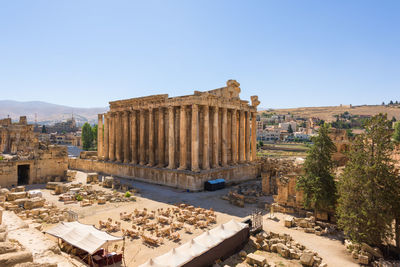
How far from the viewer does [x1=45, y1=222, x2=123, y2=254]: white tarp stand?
38.7 ft

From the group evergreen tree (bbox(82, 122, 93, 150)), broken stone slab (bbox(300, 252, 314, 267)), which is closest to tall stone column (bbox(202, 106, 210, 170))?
broken stone slab (bbox(300, 252, 314, 267))

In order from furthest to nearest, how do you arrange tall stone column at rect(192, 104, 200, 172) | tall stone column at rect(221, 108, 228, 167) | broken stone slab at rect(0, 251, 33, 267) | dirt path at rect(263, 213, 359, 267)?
tall stone column at rect(221, 108, 228, 167), tall stone column at rect(192, 104, 200, 172), dirt path at rect(263, 213, 359, 267), broken stone slab at rect(0, 251, 33, 267)

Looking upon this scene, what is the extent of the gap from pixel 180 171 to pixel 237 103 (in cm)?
1411

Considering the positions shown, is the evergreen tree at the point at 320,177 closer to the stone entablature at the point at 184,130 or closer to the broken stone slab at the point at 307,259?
the broken stone slab at the point at 307,259

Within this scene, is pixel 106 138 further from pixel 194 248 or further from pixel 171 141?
pixel 194 248

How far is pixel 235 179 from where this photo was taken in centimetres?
3512

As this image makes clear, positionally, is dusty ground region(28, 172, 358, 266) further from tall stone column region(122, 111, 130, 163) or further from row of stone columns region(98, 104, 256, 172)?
tall stone column region(122, 111, 130, 163)

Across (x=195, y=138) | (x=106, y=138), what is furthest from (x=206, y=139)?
(x=106, y=138)

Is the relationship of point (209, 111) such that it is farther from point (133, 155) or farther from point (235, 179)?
point (133, 155)

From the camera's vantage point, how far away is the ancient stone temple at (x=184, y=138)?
3152 centimetres

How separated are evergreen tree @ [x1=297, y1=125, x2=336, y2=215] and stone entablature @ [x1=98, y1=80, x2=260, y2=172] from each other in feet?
46.8

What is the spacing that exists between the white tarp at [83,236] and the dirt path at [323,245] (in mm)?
11265

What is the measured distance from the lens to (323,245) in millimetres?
15281

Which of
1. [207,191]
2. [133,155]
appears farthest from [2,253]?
[133,155]
